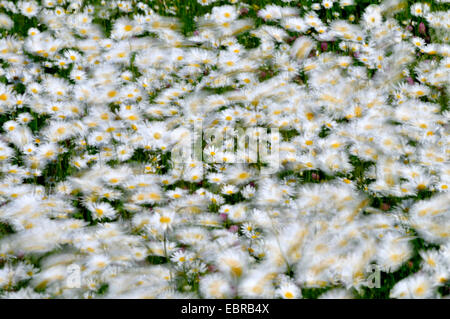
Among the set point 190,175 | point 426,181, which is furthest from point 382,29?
point 190,175

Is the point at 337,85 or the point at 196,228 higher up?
the point at 337,85

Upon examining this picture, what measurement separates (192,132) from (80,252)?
2.86 ft

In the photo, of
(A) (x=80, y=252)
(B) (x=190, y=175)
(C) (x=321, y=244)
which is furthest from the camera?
(B) (x=190, y=175)

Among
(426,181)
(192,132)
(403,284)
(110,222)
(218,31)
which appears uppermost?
(218,31)

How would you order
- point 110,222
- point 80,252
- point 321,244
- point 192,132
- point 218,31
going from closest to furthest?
point 321,244 → point 80,252 → point 110,222 → point 192,132 → point 218,31

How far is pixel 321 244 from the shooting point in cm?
145

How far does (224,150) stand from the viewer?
225 cm

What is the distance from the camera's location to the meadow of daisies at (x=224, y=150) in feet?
4.96

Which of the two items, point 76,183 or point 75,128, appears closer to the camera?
point 76,183

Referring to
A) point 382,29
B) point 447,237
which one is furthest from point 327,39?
point 447,237

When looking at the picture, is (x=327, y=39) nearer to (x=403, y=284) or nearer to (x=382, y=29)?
(x=382, y=29)

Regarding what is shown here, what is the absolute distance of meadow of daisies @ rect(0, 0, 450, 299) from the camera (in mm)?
1511

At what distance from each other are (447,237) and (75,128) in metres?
1.65

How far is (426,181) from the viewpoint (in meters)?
1.91
